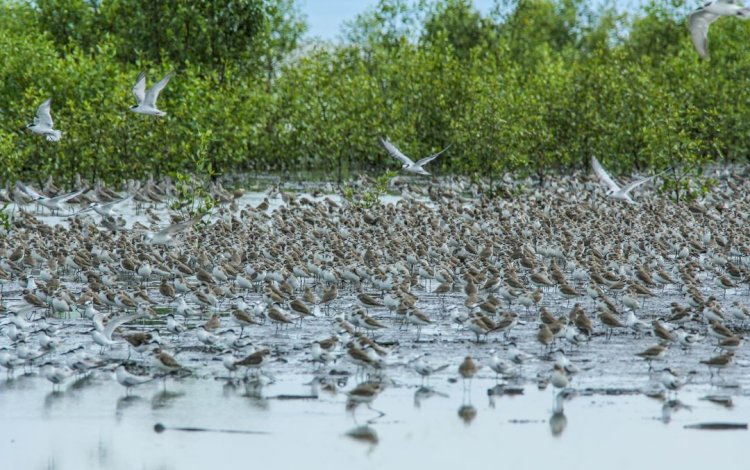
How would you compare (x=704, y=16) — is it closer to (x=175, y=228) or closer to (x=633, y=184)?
(x=633, y=184)

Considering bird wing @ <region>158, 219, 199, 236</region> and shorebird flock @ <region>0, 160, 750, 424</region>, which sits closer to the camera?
shorebird flock @ <region>0, 160, 750, 424</region>

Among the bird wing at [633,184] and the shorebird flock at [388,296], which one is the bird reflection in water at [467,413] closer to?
the shorebird flock at [388,296]

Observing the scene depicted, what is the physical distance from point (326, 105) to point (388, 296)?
106 ft

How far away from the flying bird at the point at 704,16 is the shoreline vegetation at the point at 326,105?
512 inches

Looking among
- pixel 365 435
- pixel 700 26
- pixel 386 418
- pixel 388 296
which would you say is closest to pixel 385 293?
pixel 388 296

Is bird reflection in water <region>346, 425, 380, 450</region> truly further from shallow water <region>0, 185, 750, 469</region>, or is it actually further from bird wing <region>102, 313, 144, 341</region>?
bird wing <region>102, 313, 144, 341</region>

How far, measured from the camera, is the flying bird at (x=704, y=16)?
2042 cm

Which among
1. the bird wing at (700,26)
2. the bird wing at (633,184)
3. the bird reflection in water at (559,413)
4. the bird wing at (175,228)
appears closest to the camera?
the bird reflection in water at (559,413)

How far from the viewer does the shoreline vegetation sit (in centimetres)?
4156

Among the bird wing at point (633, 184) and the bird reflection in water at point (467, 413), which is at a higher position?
the bird wing at point (633, 184)

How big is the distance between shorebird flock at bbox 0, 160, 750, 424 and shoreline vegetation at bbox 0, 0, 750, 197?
507 centimetres

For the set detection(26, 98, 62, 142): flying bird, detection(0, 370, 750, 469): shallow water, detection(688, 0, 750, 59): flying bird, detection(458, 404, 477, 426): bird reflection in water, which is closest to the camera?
detection(0, 370, 750, 469): shallow water

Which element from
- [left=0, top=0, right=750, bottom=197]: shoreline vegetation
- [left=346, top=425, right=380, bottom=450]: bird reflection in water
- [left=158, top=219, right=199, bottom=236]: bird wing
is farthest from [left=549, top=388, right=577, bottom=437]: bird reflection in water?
[left=0, top=0, right=750, bottom=197]: shoreline vegetation

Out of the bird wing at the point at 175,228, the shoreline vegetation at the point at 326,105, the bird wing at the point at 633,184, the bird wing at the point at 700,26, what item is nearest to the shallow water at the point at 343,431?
the bird wing at the point at 700,26
